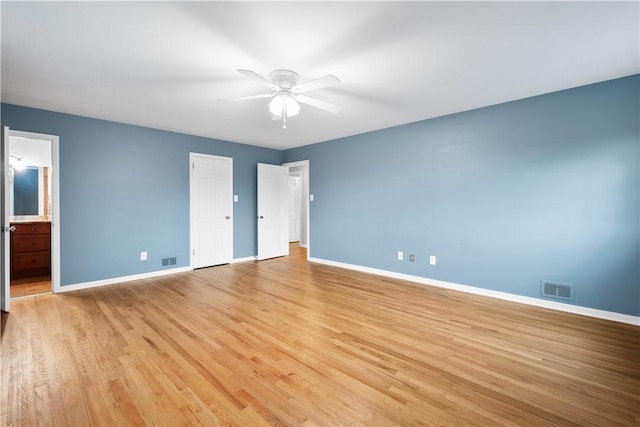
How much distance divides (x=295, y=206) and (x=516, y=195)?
6.28 meters

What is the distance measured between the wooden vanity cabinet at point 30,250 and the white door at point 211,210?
242 centimetres

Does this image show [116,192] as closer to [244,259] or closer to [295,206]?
[244,259]

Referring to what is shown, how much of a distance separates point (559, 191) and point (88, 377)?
484cm

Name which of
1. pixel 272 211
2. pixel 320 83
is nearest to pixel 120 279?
pixel 272 211

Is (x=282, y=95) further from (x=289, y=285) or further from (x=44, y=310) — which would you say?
(x=44, y=310)

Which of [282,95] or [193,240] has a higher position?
[282,95]

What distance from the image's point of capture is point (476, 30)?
211 centimetres

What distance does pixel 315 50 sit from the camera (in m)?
2.34

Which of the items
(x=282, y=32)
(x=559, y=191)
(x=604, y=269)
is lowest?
(x=604, y=269)

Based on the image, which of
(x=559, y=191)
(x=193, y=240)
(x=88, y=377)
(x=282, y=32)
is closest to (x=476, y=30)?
(x=282, y=32)

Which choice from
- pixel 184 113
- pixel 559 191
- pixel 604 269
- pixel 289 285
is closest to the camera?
pixel 604 269

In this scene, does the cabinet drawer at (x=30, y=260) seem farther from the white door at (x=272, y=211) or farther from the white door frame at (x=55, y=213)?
the white door at (x=272, y=211)

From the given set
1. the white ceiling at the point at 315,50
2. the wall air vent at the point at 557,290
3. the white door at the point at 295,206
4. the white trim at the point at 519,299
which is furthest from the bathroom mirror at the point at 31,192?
the wall air vent at the point at 557,290

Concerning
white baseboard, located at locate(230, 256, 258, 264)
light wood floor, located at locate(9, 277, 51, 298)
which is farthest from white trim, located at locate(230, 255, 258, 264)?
light wood floor, located at locate(9, 277, 51, 298)
